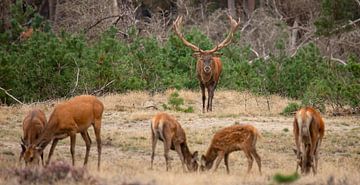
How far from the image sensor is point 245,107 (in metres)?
24.2

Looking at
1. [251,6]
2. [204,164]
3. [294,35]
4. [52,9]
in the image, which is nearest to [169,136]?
[204,164]

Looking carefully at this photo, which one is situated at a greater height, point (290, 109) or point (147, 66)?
point (147, 66)

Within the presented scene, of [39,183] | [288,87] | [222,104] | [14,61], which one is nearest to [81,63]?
[14,61]

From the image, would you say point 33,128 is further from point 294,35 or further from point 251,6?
point 251,6

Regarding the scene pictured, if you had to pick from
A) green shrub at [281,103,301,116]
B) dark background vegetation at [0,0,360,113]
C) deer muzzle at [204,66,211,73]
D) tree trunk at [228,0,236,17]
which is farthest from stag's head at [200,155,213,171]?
tree trunk at [228,0,236,17]

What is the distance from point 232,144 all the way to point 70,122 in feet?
9.63

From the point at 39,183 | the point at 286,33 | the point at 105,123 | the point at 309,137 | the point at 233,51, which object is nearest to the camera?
the point at 39,183

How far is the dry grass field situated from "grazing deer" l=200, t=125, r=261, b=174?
0.29 meters

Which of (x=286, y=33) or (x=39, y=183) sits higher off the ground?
(x=286, y=33)

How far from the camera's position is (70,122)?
14953mm

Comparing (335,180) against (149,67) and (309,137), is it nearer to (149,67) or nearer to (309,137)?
(309,137)

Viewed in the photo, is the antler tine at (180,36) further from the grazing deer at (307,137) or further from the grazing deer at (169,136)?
the grazing deer at (307,137)

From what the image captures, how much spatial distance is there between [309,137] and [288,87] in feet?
39.4

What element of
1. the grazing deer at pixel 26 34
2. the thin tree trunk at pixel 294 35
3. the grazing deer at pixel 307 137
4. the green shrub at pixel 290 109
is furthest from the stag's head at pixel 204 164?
the thin tree trunk at pixel 294 35
